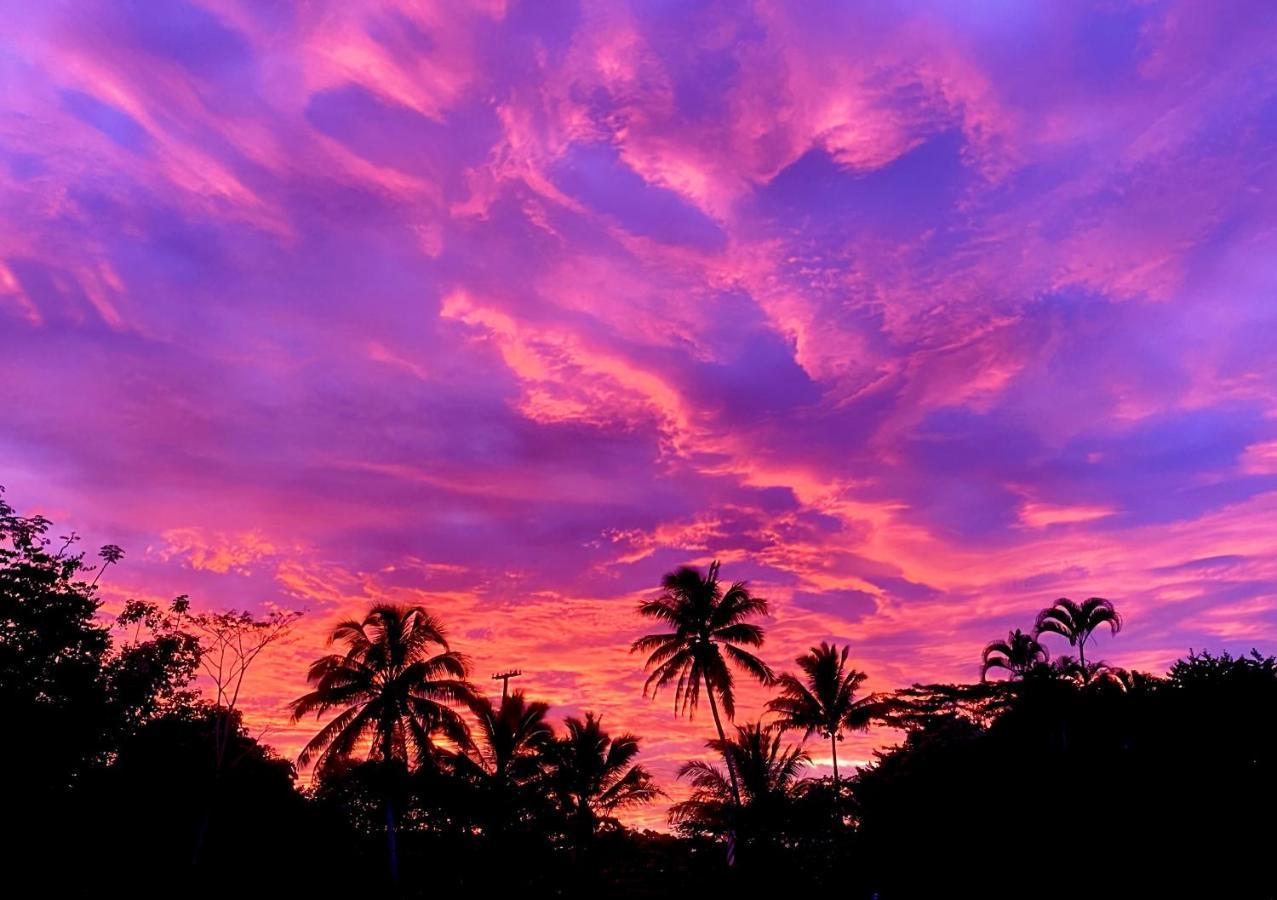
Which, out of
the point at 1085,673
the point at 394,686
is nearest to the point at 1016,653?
the point at 1085,673

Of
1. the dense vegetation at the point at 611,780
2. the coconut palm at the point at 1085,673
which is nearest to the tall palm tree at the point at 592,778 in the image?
the dense vegetation at the point at 611,780

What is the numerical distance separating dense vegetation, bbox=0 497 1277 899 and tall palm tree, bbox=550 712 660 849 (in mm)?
114

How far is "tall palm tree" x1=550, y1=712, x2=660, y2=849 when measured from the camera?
4362cm

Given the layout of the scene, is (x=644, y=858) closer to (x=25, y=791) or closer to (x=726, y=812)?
(x=726, y=812)

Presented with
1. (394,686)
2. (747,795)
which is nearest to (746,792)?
(747,795)

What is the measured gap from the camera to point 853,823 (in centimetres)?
4156

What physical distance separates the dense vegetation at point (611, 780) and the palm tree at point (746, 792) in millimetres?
107

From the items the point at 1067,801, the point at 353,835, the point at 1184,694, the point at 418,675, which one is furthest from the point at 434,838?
the point at 1184,694

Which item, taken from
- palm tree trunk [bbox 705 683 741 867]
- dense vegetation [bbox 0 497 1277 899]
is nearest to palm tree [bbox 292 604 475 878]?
dense vegetation [bbox 0 497 1277 899]

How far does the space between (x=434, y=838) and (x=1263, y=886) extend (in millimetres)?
34525

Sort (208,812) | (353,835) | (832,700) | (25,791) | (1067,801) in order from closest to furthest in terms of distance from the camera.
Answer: (1067,801) → (25,791) → (208,812) → (353,835) → (832,700)

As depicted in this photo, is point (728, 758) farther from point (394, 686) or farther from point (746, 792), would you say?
point (394, 686)

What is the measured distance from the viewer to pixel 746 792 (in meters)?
40.6

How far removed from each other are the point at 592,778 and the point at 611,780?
39.9 inches
